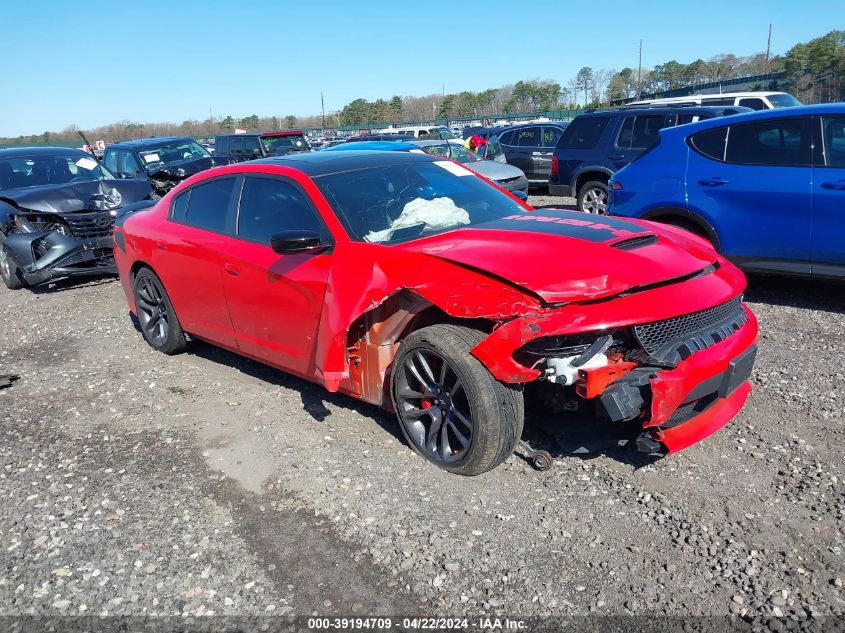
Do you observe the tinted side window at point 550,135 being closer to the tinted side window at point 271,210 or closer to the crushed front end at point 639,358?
the tinted side window at point 271,210

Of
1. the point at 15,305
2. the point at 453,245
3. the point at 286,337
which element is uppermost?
the point at 453,245

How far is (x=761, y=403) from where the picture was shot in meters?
4.25

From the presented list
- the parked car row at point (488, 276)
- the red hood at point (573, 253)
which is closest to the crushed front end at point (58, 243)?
the parked car row at point (488, 276)

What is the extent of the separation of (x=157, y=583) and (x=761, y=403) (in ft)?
11.6

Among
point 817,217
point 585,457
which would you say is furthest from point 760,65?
point 585,457

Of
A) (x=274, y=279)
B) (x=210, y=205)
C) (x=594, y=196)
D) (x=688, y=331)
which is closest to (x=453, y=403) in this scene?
(x=688, y=331)

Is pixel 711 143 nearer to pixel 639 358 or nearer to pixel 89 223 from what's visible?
pixel 639 358

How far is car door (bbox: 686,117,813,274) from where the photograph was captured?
5883 mm

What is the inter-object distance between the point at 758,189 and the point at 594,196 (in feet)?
17.5

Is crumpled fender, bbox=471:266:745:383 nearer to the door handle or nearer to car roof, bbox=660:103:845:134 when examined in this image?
the door handle

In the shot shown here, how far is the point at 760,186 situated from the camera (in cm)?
606

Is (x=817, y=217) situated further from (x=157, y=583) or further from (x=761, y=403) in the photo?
(x=157, y=583)

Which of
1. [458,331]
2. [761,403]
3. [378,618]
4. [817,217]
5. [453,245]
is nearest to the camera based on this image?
[378,618]

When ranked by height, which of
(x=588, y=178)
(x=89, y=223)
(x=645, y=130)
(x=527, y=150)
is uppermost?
(x=645, y=130)
